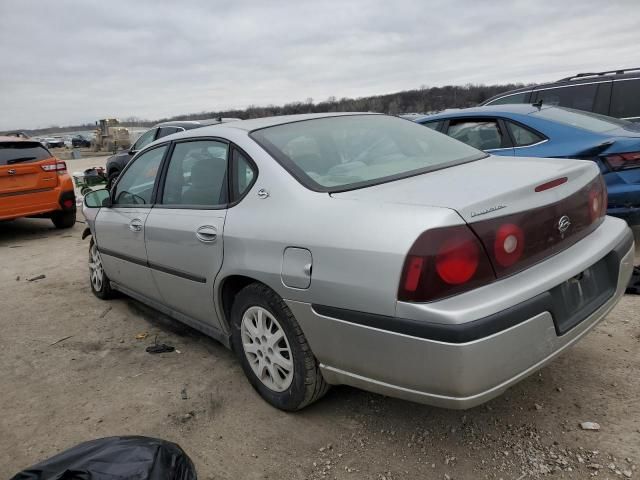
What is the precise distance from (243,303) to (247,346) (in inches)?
10.6

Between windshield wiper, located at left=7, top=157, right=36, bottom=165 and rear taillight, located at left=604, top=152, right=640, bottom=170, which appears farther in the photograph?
windshield wiper, located at left=7, top=157, right=36, bottom=165

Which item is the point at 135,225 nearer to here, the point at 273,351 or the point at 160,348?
the point at 160,348

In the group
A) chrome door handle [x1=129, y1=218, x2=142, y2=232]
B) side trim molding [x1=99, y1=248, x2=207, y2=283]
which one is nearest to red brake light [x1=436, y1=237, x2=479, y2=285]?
side trim molding [x1=99, y1=248, x2=207, y2=283]

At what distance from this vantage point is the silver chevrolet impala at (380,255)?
1927 millimetres

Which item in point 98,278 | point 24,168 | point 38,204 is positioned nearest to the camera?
point 98,278

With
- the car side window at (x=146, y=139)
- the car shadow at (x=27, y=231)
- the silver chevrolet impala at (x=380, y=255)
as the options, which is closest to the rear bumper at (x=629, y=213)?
the silver chevrolet impala at (x=380, y=255)

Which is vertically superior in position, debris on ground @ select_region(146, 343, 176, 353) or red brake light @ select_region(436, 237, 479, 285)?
red brake light @ select_region(436, 237, 479, 285)

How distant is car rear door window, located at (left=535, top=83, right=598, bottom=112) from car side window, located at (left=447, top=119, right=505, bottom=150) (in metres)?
1.95

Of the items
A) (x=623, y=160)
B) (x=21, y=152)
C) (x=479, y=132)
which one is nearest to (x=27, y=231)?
(x=21, y=152)

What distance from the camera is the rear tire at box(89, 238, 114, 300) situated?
4695 mm

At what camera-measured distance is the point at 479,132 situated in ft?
17.5

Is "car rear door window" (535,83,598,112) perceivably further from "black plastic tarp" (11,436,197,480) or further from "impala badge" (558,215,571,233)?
"black plastic tarp" (11,436,197,480)

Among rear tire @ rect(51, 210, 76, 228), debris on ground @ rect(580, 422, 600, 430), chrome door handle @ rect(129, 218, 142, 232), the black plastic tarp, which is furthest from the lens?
rear tire @ rect(51, 210, 76, 228)

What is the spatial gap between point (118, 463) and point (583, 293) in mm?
1977
